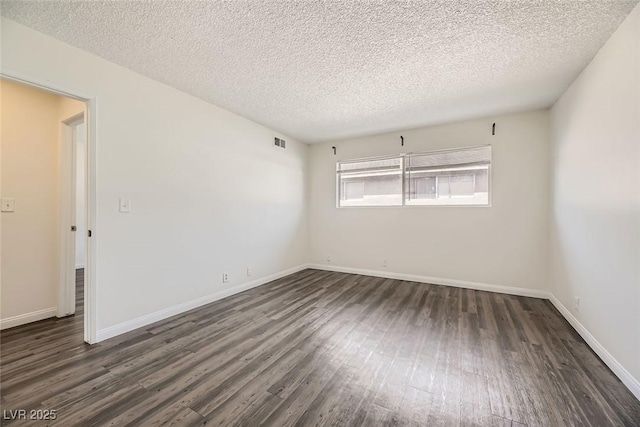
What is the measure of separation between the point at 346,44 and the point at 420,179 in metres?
2.81

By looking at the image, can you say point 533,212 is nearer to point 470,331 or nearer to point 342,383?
point 470,331

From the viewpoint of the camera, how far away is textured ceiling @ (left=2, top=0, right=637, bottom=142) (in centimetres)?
175

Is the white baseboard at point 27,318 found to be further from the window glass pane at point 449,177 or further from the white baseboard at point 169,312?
the window glass pane at point 449,177

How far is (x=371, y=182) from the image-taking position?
15.8 ft

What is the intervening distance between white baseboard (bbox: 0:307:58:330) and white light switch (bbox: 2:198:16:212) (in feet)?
3.63

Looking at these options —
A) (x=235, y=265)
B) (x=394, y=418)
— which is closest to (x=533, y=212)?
(x=394, y=418)

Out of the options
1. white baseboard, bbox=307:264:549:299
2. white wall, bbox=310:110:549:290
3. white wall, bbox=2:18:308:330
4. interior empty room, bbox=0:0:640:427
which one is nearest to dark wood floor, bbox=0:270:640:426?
interior empty room, bbox=0:0:640:427

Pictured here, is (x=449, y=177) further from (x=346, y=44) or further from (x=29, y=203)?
(x=29, y=203)

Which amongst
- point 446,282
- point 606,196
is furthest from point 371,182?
point 606,196

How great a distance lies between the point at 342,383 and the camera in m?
1.77

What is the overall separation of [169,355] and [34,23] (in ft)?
9.18

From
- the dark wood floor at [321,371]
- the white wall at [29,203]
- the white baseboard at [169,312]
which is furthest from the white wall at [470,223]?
the white wall at [29,203]

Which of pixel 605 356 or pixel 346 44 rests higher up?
pixel 346 44

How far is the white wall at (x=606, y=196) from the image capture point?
1717 millimetres
